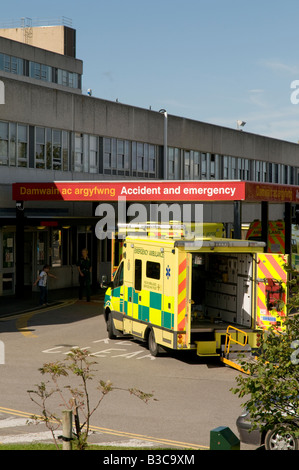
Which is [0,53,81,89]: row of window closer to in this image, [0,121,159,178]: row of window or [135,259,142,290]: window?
[0,121,159,178]: row of window

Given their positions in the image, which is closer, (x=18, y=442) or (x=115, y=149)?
(x=18, y=442)

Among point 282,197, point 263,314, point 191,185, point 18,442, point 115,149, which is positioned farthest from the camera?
point 115,149

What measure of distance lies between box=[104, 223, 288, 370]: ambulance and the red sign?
5.53 metres

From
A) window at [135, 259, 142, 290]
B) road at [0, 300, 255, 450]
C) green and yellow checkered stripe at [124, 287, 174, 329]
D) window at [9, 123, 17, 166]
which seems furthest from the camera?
window at [9, 123, 17, 166]

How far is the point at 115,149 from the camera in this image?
38.1 metres

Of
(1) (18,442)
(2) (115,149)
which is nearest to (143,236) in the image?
(1) (18,442)

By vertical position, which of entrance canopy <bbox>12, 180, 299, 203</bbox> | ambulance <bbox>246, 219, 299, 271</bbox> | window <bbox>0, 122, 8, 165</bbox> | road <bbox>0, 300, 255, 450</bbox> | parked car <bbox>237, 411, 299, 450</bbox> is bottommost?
road <bbox>0, 300, 255, 450</bbox>

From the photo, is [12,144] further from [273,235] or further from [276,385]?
[276,385]

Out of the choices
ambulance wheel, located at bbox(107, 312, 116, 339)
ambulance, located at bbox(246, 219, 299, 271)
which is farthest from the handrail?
ambulance, located at bbox(246, 219, 299, 271)

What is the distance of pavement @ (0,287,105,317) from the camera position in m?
26.4

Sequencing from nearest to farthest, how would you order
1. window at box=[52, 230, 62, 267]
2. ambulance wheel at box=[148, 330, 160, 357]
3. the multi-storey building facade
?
ambulance wheel at box=[148, 330, 160, 357]
the multi-storey building facade
window at box=[52, 230, 62, 267]

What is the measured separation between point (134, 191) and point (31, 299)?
633 centimetres
